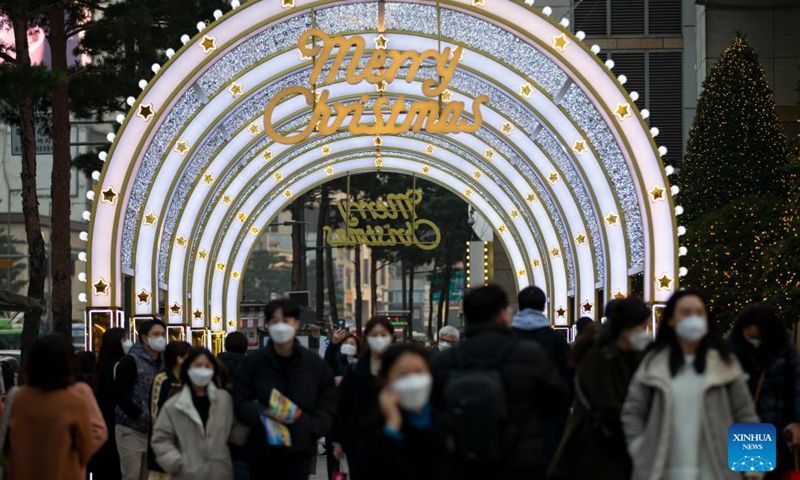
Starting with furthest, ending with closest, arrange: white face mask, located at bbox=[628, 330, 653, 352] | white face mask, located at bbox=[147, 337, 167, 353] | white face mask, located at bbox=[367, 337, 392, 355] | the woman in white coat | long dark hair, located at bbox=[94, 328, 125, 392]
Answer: long dark hair, located at bbox=[94, 328, 125, 392]
white face mask, located at bbox=[147, 337, 167, 353]
white face mask, located at bbox=[367, 337, 392, 355]
the woman in white coat
white face mask, located at bbox=[628, 330, 653, 352]

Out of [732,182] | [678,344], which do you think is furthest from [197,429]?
[732,182]

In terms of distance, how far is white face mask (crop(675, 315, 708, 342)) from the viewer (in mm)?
8109

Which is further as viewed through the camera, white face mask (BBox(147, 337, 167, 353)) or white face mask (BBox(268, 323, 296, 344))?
white face mask (BBox(147, 337, 167, 353))

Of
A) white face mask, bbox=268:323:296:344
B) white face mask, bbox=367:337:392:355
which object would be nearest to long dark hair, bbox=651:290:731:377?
white face mask, bbox=268:323:296:344

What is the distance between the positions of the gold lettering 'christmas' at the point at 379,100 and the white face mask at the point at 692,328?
11.9m

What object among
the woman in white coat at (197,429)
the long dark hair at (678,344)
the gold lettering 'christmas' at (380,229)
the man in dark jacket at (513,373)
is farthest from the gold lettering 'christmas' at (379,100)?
the gold lettering 'christmas' at (380,229)

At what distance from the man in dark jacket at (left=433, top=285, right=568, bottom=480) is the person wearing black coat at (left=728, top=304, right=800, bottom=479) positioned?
2.78 metres

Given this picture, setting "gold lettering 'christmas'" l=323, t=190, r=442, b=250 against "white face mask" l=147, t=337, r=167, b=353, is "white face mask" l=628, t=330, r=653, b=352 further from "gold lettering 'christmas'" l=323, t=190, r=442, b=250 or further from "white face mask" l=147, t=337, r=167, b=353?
"gold lettering 'christmas'" l=323, t=190, r=442, b=250

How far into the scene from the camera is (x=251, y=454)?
992 centimetres

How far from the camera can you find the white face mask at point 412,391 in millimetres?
6207

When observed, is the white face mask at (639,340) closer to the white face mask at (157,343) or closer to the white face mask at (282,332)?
the white face mask at (282,332)

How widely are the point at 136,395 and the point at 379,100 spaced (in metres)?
8.85

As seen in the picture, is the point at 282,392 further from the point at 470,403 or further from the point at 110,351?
the point at 110,351

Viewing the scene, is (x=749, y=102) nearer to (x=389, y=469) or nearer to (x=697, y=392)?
(x=697, y=392)
